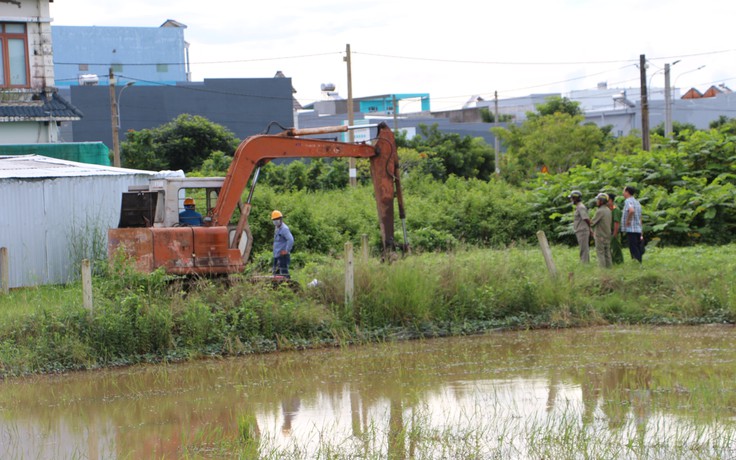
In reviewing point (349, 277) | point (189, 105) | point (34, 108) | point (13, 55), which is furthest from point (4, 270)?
point (189, 105)

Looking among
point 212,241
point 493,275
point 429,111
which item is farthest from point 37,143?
point 429,111

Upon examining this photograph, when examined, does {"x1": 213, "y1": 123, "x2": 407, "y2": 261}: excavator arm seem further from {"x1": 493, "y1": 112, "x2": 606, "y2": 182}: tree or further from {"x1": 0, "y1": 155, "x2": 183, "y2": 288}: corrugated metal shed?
{"x1": 493, "y1": 112, "x2": 606, "y2": 182}: tree

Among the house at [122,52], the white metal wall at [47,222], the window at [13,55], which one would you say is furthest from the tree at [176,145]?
the house at [122,52]

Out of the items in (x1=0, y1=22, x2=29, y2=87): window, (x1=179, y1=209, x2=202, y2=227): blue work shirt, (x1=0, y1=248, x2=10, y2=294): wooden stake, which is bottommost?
(x1=0, y1=248, x2=10, y2=294): wooden stake

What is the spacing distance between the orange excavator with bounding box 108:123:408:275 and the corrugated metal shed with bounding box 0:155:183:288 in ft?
11.2

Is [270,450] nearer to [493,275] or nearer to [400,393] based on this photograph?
[400,393]

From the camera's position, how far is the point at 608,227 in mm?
19906

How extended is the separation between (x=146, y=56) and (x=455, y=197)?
48.1m

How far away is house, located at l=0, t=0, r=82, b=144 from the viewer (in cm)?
3058

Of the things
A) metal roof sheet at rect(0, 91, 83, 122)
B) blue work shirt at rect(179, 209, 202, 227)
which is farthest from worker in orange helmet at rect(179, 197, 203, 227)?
metal roof sheet at rect(0, 91, 83, 122)

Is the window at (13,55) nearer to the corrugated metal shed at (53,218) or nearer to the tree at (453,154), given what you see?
the corrugated metal shed at (53,218)

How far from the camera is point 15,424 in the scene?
436 inches

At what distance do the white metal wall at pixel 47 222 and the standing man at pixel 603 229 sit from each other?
11.0 meters

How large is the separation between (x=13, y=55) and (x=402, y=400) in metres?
24.3
